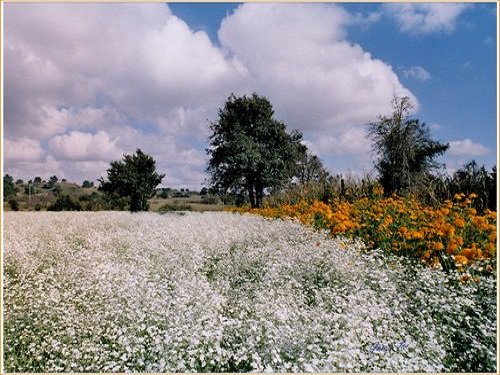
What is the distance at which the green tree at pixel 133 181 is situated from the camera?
40469mm

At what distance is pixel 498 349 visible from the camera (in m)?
Answer: 4.12

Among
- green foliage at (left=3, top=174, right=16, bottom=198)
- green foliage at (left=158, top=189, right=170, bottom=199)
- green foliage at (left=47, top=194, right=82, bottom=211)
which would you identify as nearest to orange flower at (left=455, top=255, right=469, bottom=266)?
green foliage at (left=47, top=194, right=82, bottom=211)

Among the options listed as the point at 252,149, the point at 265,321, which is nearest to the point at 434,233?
the point at 265,321

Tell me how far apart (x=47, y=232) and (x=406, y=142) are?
2163 cm

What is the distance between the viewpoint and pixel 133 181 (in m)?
40.4

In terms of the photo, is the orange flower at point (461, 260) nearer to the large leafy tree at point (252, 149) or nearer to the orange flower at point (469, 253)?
the orange flower at point (469, 253)

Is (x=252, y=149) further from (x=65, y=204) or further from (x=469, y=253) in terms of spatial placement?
(x=469, y=253)

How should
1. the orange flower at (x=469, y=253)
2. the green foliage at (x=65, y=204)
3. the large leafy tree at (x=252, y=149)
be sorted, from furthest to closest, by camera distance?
the green foliage at (x=65, y=204) → the large leafy tree at (x=252, y=149) → the orange flower at (x=469, y=253)

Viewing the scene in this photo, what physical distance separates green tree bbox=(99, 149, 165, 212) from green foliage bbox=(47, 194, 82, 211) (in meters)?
4.47

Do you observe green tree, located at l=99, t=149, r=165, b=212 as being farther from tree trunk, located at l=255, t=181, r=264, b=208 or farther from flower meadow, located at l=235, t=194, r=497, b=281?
flower meadow, located at l=235, t=194, r=497, b=281

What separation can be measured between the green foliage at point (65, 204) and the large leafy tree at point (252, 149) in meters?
13.3

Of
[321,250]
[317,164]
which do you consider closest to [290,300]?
[321,250]

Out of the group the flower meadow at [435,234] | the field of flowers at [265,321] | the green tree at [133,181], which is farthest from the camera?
the green tree at [133,181]

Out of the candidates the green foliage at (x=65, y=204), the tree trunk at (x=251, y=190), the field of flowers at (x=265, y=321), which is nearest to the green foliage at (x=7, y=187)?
the green foliage at (x=65, y=204)
